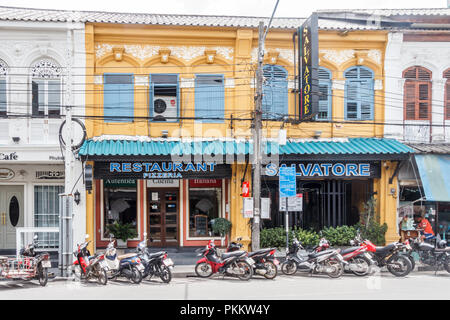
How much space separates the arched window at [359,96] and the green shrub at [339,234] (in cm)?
398

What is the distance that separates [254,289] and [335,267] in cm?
278

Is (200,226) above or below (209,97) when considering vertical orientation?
below

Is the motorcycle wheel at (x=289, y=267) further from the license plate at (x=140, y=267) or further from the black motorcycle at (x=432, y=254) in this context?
the license plate at (x=140, y=267)

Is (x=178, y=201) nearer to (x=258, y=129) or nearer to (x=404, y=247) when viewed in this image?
(x=258, y=129)

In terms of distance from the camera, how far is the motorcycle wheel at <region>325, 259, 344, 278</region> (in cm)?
1176

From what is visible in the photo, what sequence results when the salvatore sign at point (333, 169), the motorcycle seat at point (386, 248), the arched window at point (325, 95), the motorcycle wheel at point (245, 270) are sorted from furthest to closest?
the arched window at point (325, 95) < the salvatore sign at point (333, 169) < the motorcycle seat at point (386, 248) < the motorcycle wheel at point (245, 270)

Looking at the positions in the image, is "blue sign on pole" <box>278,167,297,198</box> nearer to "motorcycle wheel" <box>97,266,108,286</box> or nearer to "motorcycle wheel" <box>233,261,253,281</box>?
"motorcycle wheel" <box>233,261,253,281</box>

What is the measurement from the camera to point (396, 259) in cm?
1206

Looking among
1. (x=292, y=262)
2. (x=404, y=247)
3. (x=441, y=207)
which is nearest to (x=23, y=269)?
(x=292, y=262)

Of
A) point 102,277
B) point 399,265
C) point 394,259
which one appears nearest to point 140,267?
point 102,277

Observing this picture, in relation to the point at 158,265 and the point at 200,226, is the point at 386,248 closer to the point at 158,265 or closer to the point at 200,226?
the point at 158,265

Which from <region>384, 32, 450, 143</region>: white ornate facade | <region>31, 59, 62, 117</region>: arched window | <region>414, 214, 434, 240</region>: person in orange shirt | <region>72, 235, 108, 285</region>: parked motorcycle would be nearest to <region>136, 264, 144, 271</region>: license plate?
<region>72, 235, 108, 285</region>: parked motorcycle

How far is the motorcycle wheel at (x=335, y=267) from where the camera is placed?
11.8 m

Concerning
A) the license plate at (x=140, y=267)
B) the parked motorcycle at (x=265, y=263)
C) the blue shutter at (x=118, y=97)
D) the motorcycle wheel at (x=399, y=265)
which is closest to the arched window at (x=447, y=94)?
the motorcycle wheel at (x=399, y=265)
